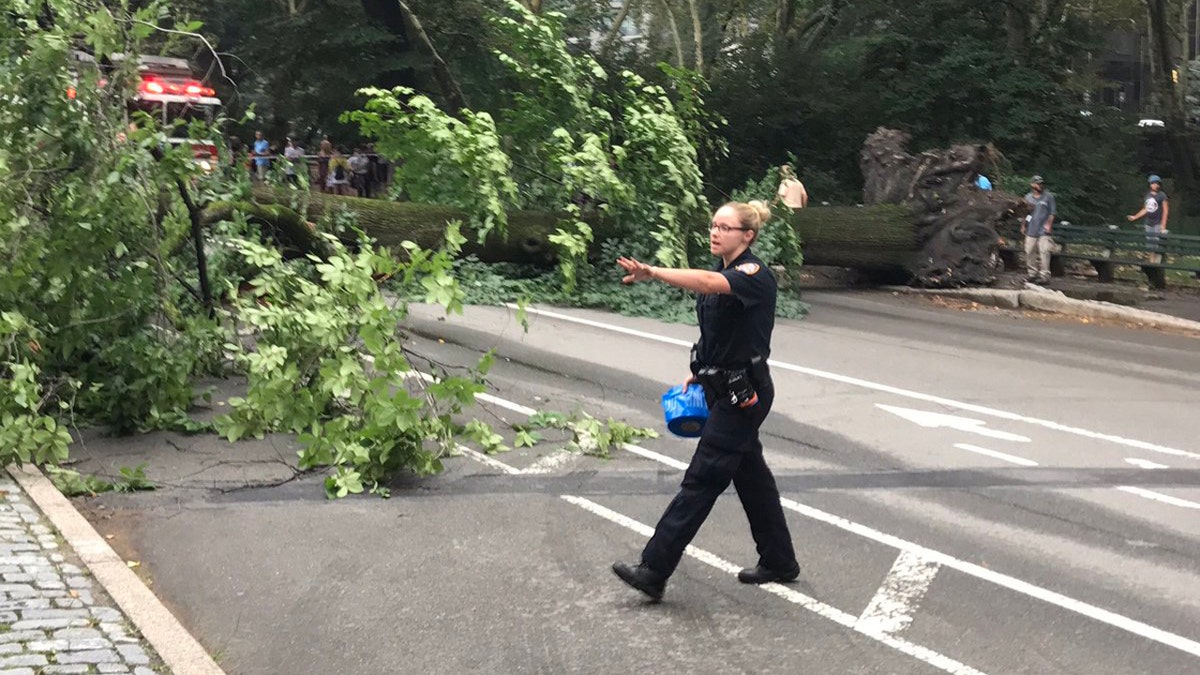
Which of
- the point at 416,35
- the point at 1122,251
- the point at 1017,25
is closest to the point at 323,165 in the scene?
the point at 416,35

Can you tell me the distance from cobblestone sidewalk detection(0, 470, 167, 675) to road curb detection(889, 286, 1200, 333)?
49.0 feet

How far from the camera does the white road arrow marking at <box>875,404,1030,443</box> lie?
9.49 m

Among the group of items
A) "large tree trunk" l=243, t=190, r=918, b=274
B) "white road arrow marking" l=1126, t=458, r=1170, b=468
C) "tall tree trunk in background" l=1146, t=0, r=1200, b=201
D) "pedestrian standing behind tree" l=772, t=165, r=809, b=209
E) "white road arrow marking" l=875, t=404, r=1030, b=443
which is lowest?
"white road arrow marking" l=875, t=404, r=1030, b=443

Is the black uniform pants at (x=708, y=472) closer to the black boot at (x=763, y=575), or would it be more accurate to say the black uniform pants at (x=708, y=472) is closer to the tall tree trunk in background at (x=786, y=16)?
the black boot at (x=763, y=575)

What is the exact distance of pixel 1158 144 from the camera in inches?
1614

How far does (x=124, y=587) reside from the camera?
540 cm

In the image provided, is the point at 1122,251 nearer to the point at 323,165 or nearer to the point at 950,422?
the point at 950,422

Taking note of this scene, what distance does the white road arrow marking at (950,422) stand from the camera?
31.1 ft

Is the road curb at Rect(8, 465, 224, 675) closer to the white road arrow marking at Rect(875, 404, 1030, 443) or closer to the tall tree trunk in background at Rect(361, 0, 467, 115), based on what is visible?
the white road arrow marking at Rect(875, 404, 1030, 443)

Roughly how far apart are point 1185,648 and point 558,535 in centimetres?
302

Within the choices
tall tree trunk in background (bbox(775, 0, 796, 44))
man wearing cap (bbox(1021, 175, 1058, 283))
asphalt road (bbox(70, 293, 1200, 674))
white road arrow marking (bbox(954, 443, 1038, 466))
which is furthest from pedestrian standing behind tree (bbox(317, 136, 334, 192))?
white road arrow marking (bbox(954, 443, 1038, 466))

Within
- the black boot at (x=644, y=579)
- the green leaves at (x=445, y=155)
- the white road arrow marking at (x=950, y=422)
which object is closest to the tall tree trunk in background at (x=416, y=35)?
the green leaves at (x=445, y=155)

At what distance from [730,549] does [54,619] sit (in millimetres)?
3209

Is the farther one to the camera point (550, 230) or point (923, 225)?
point (923, 225)
